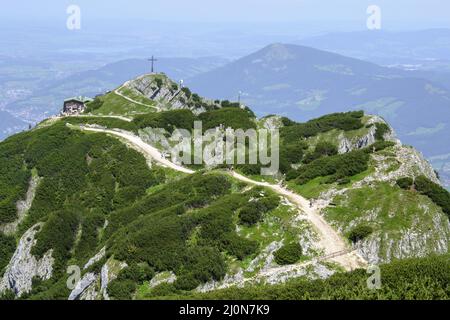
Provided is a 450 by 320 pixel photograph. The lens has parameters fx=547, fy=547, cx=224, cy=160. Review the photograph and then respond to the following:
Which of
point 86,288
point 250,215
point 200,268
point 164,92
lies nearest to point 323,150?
point 250,215

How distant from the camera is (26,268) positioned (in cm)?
7906

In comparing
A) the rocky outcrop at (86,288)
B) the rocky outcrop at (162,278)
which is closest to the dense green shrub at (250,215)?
the rocky outcrop at (162,278)

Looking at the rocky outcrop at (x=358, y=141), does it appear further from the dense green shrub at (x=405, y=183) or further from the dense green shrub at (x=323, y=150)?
the dense green shrub at (x=405, y=183)

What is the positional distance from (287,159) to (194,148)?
2802cm

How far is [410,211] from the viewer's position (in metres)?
59.6

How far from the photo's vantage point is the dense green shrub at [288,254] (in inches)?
2096

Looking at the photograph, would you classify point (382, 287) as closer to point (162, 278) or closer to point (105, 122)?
point (162, 278)

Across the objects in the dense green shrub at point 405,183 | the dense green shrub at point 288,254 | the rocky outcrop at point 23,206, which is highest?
the dense green shrub at point 405,183

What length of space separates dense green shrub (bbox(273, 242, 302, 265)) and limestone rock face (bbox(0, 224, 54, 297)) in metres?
40.4

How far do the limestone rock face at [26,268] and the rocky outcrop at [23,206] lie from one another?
39.0ft

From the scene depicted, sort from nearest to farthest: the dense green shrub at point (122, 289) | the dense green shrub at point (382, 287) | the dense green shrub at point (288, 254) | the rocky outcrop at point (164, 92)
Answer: the dense green shrub at point (382, 287), the dense green shrub at point (122, 289), the dense green shrub at point (288, 254), the rocky outcrop at point (164, 92)

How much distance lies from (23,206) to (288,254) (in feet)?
193
